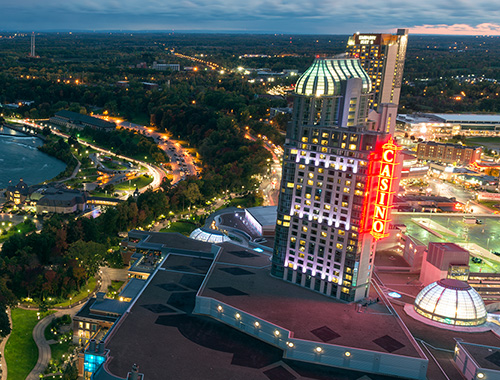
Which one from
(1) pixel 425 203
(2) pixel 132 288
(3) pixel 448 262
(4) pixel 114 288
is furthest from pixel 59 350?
(1) pixel 425 203

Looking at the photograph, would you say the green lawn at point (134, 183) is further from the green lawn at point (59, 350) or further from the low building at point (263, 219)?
the green lawn at point (59, 350)

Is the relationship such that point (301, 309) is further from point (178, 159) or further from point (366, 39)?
point (178, 159)

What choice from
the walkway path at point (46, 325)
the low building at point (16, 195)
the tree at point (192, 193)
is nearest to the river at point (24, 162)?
the low building at point (16, 195)

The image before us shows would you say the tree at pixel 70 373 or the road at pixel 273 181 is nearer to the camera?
the tree at pixel 70 373

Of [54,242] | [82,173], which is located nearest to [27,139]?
[82,173]

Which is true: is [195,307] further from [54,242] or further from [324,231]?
[54,242]

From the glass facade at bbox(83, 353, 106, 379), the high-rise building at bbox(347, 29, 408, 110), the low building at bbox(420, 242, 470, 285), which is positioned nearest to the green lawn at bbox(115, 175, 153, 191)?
the high-rise building at bbox(347, 29, 408, 110)

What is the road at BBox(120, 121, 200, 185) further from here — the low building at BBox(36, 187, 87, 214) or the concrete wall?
the concrete wall

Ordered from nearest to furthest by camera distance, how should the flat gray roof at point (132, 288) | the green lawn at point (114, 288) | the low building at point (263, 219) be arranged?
the flat gray roof at point (132, 288)
the green lawn at point (114, 288)
the low building at point (263, 219)
